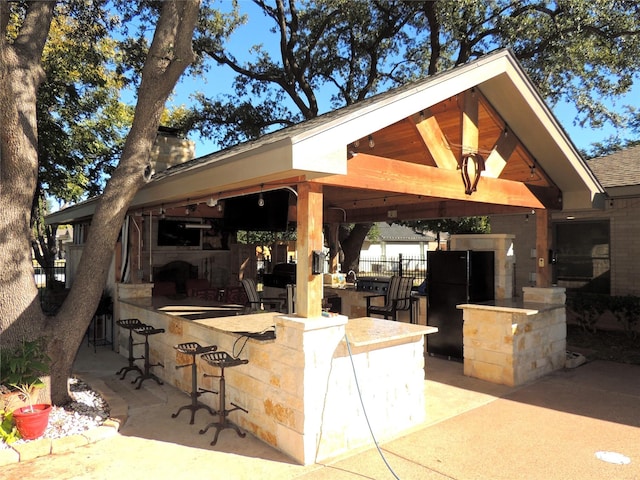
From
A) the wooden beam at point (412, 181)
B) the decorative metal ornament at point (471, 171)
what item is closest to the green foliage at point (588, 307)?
the wooden beam at point (412, 181)

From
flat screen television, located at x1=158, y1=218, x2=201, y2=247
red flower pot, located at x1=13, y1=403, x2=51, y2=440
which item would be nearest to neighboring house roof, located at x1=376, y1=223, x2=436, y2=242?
flat screen television, located at x1=158, y1=218, x2=201, y2=247

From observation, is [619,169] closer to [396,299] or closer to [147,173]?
[396,299]

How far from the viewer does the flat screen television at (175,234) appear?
A: 10969 millimetres

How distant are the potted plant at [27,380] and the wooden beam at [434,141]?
467cm

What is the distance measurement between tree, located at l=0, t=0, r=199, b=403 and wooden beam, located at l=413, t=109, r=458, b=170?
2.73 m

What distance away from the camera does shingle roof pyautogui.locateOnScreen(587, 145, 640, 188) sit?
8609mm

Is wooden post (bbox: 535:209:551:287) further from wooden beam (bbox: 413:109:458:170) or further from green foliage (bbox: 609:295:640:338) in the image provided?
wooden beam (bbox: 413:109:458:170)

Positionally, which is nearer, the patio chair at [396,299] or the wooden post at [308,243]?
the wooden post at [308,243]

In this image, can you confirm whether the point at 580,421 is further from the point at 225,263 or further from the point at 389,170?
the point at 225,263

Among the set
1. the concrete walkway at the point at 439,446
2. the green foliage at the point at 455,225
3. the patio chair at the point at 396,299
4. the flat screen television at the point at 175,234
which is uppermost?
the green foliage at the point at 455,225

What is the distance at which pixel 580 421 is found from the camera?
4781mm

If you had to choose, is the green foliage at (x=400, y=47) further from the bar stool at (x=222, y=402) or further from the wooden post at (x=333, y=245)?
the bar stool at (x=222, y=402)

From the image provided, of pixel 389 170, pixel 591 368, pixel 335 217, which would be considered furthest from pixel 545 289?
pixel 335 217

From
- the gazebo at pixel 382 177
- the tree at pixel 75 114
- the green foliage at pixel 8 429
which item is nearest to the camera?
the gazebo at pixel 382 177
